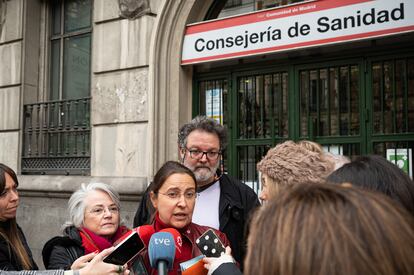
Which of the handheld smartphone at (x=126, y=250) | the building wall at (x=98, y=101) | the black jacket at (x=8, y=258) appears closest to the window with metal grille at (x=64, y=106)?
the building wall at (x=98, y=101)

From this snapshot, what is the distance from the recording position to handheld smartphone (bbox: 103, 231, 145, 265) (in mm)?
1961

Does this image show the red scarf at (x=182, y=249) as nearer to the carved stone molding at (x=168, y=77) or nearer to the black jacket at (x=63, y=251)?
the black jacket at (x=63, y=251)

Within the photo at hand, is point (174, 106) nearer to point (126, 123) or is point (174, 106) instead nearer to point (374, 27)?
point (126, 123)

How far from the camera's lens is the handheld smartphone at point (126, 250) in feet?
6.43

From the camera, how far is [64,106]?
7219mm

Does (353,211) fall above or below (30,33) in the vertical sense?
below

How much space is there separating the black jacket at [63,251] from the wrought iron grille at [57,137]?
4356 mm

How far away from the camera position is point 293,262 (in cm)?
78

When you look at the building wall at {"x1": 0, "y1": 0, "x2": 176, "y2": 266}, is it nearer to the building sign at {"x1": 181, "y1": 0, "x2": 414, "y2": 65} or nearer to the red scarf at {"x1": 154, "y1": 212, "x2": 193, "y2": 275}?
the building sign at {"x1": 181, "y1": 0, "x2": 414, "y2": 65}

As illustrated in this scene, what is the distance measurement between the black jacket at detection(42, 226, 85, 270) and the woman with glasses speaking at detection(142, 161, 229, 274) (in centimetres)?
46

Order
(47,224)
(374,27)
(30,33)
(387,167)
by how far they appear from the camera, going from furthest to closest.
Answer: (30,33) → (47,224) → (374,27) → (387,167)

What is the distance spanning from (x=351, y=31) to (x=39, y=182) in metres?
5.30

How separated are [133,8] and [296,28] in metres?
2.48

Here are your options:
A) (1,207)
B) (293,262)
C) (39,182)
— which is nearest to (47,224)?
(39,182)
